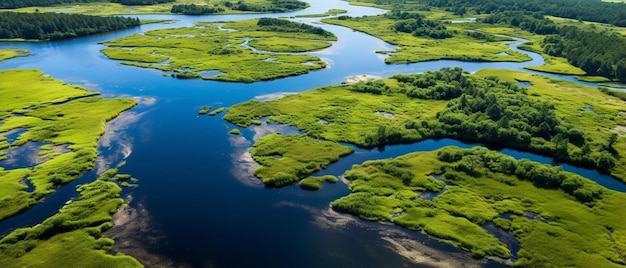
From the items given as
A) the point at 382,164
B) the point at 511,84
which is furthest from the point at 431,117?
the point at 511,84

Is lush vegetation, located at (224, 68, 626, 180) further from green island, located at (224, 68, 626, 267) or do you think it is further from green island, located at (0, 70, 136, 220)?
green island, located at (0, 70, 136, 220)

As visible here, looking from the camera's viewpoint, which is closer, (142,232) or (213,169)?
(142,232)

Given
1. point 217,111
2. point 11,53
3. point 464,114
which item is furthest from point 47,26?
point 464,114

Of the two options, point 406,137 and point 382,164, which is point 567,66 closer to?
point 406,137

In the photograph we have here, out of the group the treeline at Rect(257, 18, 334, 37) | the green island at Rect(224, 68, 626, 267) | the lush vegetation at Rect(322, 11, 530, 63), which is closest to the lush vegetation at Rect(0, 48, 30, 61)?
the treeline at Rect(257, 18, 334, 37)

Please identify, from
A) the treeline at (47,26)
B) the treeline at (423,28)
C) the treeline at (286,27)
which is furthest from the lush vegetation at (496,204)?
the treeline at (47,26)

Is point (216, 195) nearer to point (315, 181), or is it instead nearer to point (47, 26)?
point (315, 181)

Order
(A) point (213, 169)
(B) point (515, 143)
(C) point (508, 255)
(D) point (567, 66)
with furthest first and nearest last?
(D) point (567, 66)
(B) point (515, 143)
(A) point (213, 169)
(C) point (508, 255)
